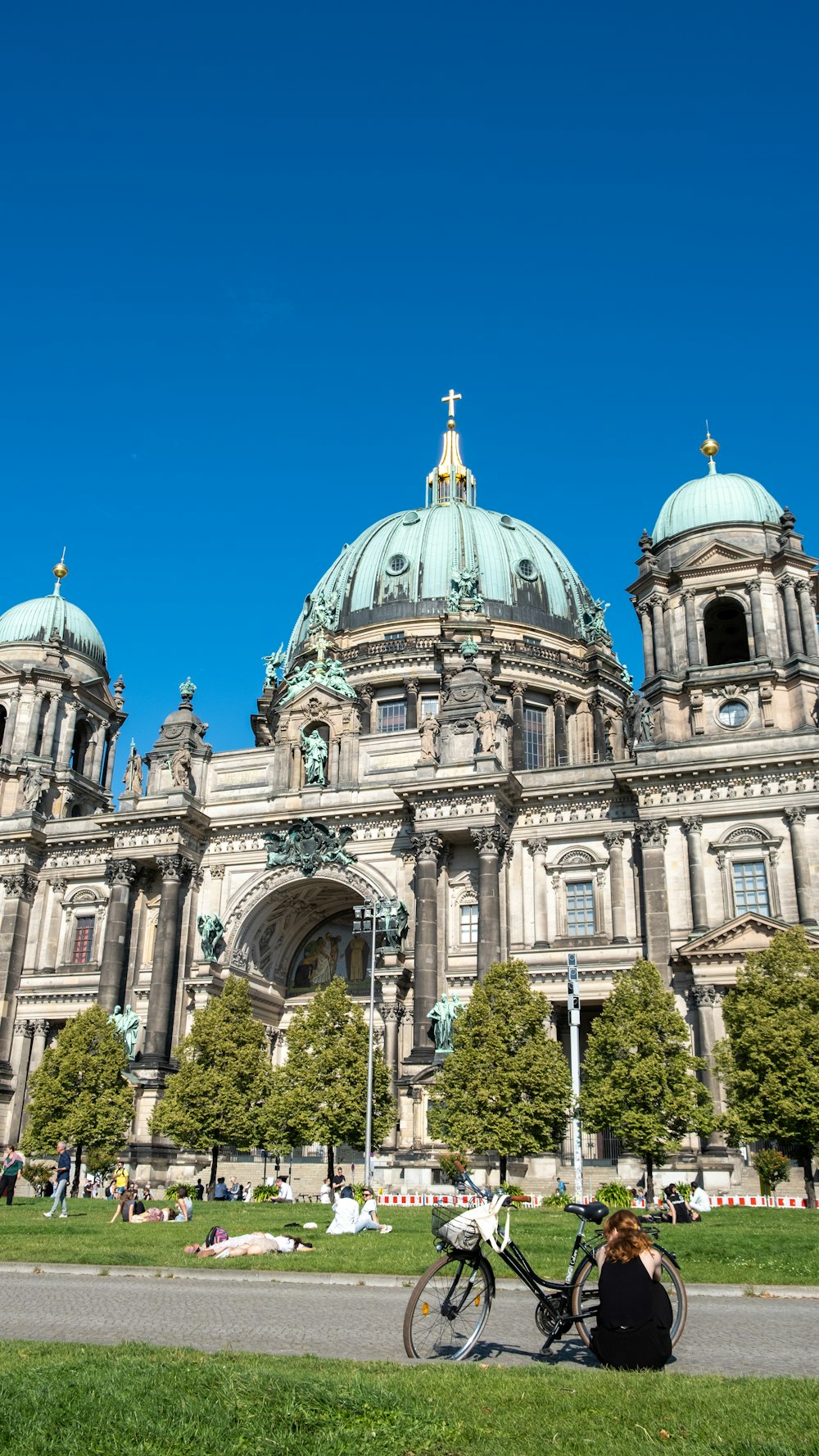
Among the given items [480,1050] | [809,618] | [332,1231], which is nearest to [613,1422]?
[332,1231]

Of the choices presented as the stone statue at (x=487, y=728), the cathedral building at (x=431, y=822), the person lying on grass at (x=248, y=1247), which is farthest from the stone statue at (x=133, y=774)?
the person lying on grass at (x=248, y=1247)

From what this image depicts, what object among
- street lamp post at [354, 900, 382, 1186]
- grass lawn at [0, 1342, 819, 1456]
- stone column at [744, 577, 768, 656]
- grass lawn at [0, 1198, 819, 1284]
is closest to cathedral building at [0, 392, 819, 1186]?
stone column at [744, 577, 768, 656]

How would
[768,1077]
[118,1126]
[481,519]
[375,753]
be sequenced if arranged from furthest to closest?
[481,519] → [375,753] → [118,1126] → [768,1077]

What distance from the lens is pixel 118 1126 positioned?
46.9 metres

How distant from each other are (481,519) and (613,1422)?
69483 mm

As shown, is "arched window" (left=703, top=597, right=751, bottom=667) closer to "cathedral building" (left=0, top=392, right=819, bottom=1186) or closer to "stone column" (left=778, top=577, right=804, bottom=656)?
"cathedral building" (left=0, top=392, right=819, bottom=1186)

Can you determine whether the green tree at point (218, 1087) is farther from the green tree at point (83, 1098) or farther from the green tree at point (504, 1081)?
the green tree at point (504, 1081)

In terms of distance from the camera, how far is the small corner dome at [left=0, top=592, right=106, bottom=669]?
2628 inches

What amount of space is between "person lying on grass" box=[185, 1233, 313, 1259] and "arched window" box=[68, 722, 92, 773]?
48.0 metres

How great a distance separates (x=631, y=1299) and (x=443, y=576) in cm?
6222

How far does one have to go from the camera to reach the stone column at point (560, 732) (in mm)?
64875

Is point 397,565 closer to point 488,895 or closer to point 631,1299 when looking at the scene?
point 488,895

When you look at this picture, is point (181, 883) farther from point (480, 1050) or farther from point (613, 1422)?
point (613, 1422)

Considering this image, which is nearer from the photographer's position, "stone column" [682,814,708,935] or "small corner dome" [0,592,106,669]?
"stone column" [682,814,708,935]
